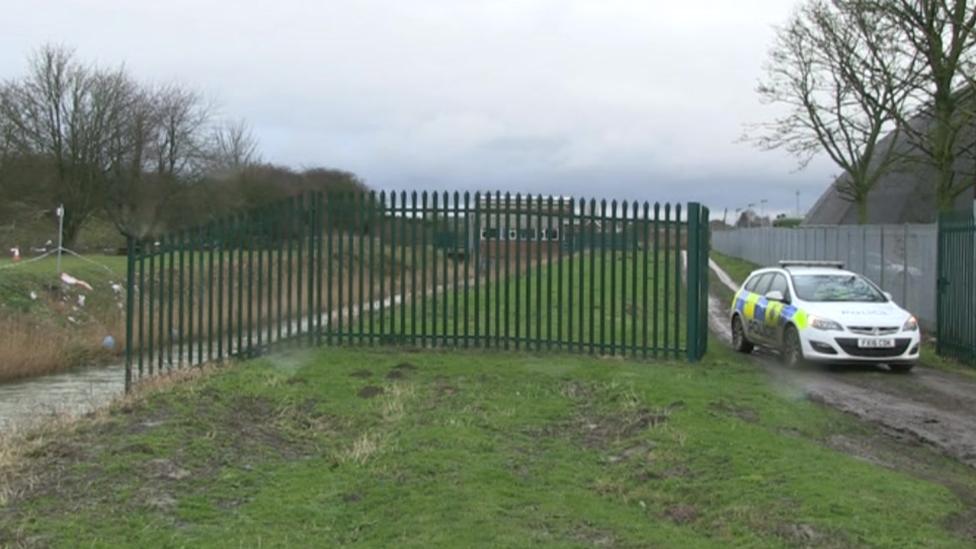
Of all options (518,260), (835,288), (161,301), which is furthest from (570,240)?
(161,301)

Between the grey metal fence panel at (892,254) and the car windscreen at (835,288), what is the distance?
9.82 feet

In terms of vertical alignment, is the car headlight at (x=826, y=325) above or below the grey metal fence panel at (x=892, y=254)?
below

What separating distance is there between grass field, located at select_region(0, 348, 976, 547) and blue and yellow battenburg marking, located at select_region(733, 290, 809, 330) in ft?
12.6

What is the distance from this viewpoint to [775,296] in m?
13.6

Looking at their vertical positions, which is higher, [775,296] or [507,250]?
[507,250]

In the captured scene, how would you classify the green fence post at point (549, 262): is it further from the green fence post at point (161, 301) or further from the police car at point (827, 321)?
the green fence post at point (161, 301)

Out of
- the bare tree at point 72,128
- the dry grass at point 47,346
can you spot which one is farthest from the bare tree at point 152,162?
the dry grass at point 47,346

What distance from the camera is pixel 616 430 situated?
7.59 m

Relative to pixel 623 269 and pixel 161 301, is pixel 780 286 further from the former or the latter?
pixel 161 301

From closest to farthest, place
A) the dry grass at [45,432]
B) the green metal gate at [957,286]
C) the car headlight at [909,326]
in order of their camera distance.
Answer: the dry grass at [45,432], the car headlight at [909,326], the green metal gate at [957,286]

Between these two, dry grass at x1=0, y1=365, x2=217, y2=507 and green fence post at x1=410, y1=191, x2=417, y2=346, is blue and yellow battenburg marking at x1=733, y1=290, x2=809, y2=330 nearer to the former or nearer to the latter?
green fence post at x1=410, y1=191, x2=417, y2=346

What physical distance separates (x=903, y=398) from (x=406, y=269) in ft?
20.1

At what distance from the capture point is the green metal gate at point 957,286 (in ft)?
43.7

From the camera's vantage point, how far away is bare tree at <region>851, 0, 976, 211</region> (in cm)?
2120
